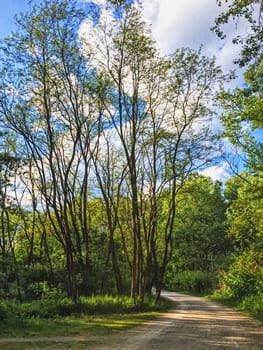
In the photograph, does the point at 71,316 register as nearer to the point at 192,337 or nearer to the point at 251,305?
the point at 192,337

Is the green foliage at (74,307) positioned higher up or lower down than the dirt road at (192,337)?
higher up

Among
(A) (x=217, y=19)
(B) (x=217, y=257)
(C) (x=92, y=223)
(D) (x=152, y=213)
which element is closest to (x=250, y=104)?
(D) (x=152, y=213)

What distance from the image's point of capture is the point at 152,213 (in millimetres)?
24109

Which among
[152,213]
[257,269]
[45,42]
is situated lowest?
[257,269]

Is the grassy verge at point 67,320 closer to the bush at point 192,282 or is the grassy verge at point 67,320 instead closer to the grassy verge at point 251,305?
the grassy verge at point 251,305

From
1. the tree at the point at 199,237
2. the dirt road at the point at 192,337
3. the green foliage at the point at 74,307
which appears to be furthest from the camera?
the tree at the point at 199,237

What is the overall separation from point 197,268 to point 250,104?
4110cm

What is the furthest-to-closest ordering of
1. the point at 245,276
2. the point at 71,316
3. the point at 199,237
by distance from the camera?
the point at 199,237 → the point at 245,276 → the point at 71,316

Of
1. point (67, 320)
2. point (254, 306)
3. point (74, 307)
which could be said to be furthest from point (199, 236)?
point (67, 320)

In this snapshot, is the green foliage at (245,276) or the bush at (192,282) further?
the bush at (192,282)

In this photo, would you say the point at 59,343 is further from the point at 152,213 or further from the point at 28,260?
the point at 28,260

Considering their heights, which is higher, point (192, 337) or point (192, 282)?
point (192, 282)

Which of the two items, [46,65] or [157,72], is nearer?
[46,65]

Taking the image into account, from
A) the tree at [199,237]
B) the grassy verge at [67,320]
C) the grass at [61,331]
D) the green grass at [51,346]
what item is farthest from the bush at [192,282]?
the green grass at [51,346]
